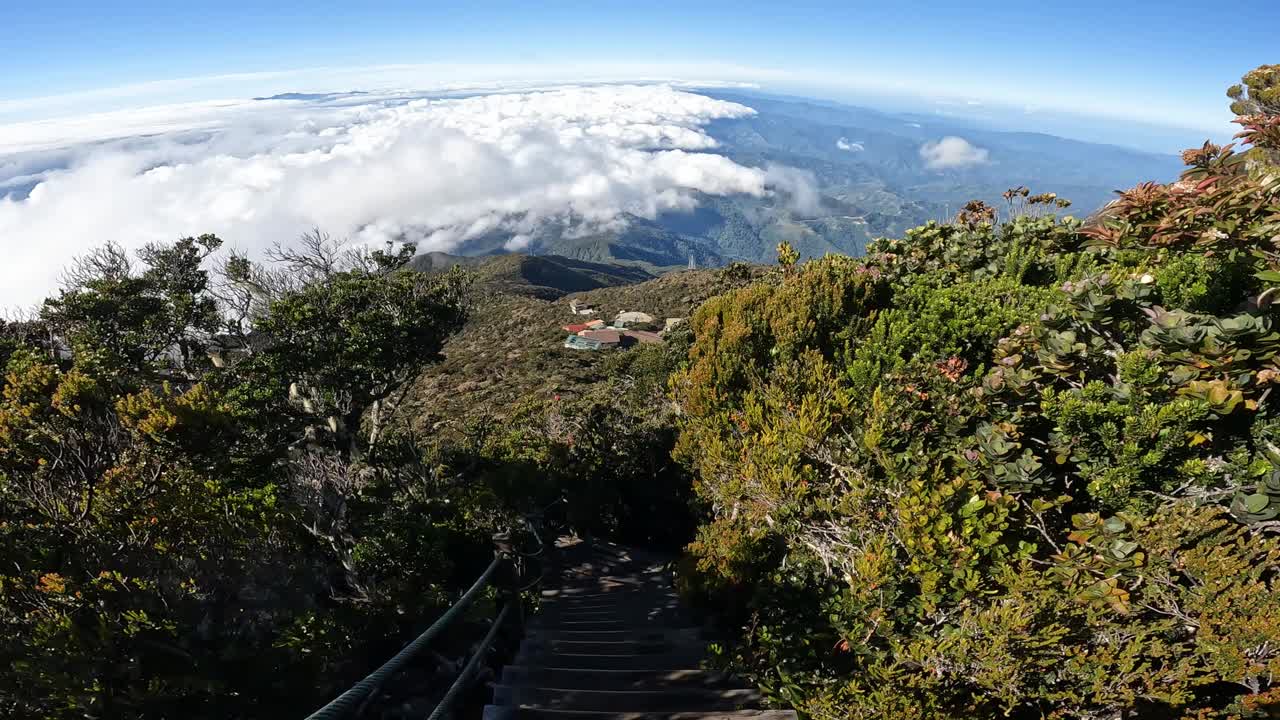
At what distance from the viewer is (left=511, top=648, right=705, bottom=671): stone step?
602 centimetres

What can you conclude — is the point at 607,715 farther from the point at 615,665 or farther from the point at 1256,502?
the point at 1256,502

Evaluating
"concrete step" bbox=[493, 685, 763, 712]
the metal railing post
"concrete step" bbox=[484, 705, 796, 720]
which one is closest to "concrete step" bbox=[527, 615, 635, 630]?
the metal railing post

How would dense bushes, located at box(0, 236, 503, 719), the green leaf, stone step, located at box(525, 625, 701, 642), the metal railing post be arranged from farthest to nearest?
1. the metal railing post
2. stone step, located at box(525, 625, 701, 642)
3. dense bushes, located at box(0, 236, 503, 719)
4. the green leaf

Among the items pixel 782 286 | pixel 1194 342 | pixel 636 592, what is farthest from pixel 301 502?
pixel 1194 342

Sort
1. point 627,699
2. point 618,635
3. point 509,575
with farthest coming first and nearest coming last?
point 509,575 < point 618,635 < point 627,699

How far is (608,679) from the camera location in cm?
556

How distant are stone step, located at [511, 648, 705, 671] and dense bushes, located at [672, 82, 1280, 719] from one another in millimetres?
667

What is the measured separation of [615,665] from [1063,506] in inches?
177

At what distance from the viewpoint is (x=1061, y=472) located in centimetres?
459

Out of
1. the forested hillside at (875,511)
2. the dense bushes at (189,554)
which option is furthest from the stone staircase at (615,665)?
the dense bushes at (189,554)

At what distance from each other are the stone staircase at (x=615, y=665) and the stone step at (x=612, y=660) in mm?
11

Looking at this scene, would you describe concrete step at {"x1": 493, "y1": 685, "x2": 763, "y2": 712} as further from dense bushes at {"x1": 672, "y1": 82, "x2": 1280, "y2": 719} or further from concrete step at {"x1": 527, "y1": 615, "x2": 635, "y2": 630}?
concrete step at {"x1": 527, "y1": 615, "x2": 635, "y2": 630}

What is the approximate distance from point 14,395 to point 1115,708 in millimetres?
9259

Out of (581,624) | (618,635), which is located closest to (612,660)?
(618,635)
